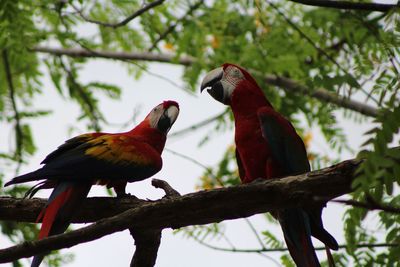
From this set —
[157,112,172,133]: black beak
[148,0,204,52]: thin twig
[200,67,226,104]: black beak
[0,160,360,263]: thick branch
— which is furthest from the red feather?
[148,0,204,52]: thin twig

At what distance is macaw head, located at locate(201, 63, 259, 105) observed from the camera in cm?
Answer: 336

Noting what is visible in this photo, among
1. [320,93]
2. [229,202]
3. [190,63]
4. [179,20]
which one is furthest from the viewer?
[190,63]

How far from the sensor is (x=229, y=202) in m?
2.35

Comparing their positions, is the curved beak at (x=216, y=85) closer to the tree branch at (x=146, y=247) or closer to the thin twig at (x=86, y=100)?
the tree branch at (x=146, y=247)

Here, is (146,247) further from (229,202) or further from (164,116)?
(164,116)

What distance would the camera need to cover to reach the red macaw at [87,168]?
8.68 ft

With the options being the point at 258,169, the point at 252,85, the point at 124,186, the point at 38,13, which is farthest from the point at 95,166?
the point at 38,13

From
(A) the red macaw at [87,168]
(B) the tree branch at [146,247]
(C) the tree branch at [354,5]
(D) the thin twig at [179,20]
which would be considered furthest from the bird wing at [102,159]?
(D) the thin twig at [179,20]

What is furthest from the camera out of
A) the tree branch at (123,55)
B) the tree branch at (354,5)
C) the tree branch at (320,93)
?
the tree branch at (123,55)

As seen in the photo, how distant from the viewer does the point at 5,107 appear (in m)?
4.87

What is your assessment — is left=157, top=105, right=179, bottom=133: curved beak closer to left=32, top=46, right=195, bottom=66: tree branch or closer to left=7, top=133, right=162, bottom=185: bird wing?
left=7, top=133, right=162, bottom=185: bird wing

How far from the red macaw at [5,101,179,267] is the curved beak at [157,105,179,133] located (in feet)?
0.14

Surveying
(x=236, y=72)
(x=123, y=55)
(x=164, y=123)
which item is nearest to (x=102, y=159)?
(x=164, y=123)

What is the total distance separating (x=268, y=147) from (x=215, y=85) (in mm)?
558
